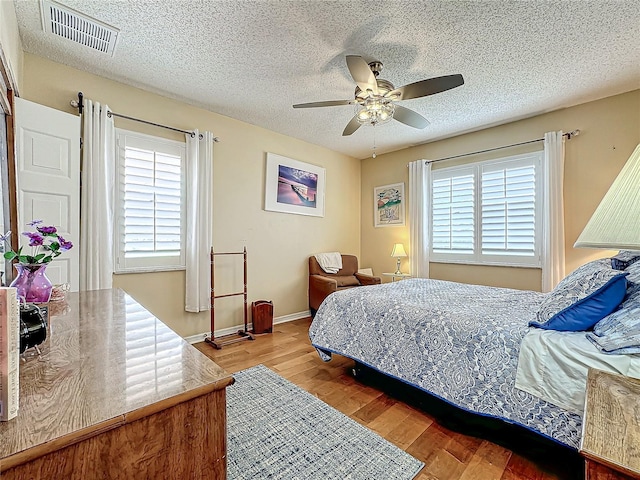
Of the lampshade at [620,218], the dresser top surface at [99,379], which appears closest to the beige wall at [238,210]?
the dresser top surface at [99,379]

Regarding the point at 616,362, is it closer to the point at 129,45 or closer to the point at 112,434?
the point at 112,434

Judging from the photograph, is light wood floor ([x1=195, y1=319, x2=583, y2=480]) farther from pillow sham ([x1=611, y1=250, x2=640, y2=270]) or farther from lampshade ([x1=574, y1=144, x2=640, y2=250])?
lampshade ([x1=574, y1=144, x2=640, y2=250])

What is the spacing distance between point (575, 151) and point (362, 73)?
273 cm

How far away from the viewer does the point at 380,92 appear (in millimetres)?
2316

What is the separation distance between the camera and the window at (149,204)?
288 cm

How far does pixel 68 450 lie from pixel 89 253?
8.46ft

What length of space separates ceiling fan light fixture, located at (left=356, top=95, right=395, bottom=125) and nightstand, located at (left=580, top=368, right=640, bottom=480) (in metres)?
2.20

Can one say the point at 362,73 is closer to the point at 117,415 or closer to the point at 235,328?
the point at 117,415

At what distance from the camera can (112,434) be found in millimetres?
562

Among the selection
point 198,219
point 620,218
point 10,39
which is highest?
point 10,39

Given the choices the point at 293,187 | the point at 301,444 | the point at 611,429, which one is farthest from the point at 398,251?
the point at 611,429

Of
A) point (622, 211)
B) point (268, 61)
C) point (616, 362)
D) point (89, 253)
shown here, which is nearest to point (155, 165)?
point (89, 253)

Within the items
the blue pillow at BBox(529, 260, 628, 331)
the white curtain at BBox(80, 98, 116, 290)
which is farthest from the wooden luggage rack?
the blue pillow at BBox(529, 260, 628, 331)

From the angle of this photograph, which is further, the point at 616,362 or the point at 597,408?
the point at 616,362
